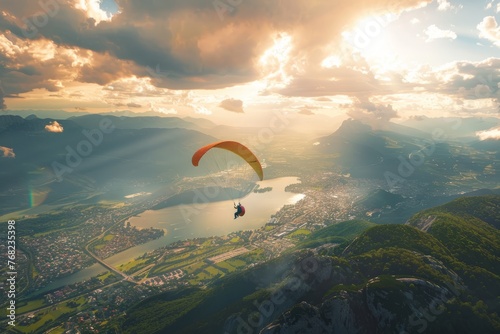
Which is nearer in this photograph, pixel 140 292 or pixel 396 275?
pixel 396 275

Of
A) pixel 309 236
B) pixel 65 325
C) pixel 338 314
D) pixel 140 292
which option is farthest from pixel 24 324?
pixel 309 236

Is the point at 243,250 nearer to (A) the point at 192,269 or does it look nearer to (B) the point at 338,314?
(A) the point at 192,269

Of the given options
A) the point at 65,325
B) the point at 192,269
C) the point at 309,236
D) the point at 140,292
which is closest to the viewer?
the point at 65,325

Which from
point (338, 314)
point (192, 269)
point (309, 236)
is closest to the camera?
point (338, 314)

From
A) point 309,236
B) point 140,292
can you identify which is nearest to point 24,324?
point 140,292

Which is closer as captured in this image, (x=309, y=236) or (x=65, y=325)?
(x=65, y=325)

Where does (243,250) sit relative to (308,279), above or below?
below

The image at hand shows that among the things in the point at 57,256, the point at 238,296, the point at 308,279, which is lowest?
the point at 57,256

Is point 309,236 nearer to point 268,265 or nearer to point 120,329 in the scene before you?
point 268,265

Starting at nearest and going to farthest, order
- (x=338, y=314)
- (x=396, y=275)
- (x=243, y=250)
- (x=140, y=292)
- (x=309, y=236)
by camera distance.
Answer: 1. (x=338, y=314)
2. (x=396, y=275)
3. (x=140, y=292)
4. (x=243, y=250)
5. (x=309, y=236)
